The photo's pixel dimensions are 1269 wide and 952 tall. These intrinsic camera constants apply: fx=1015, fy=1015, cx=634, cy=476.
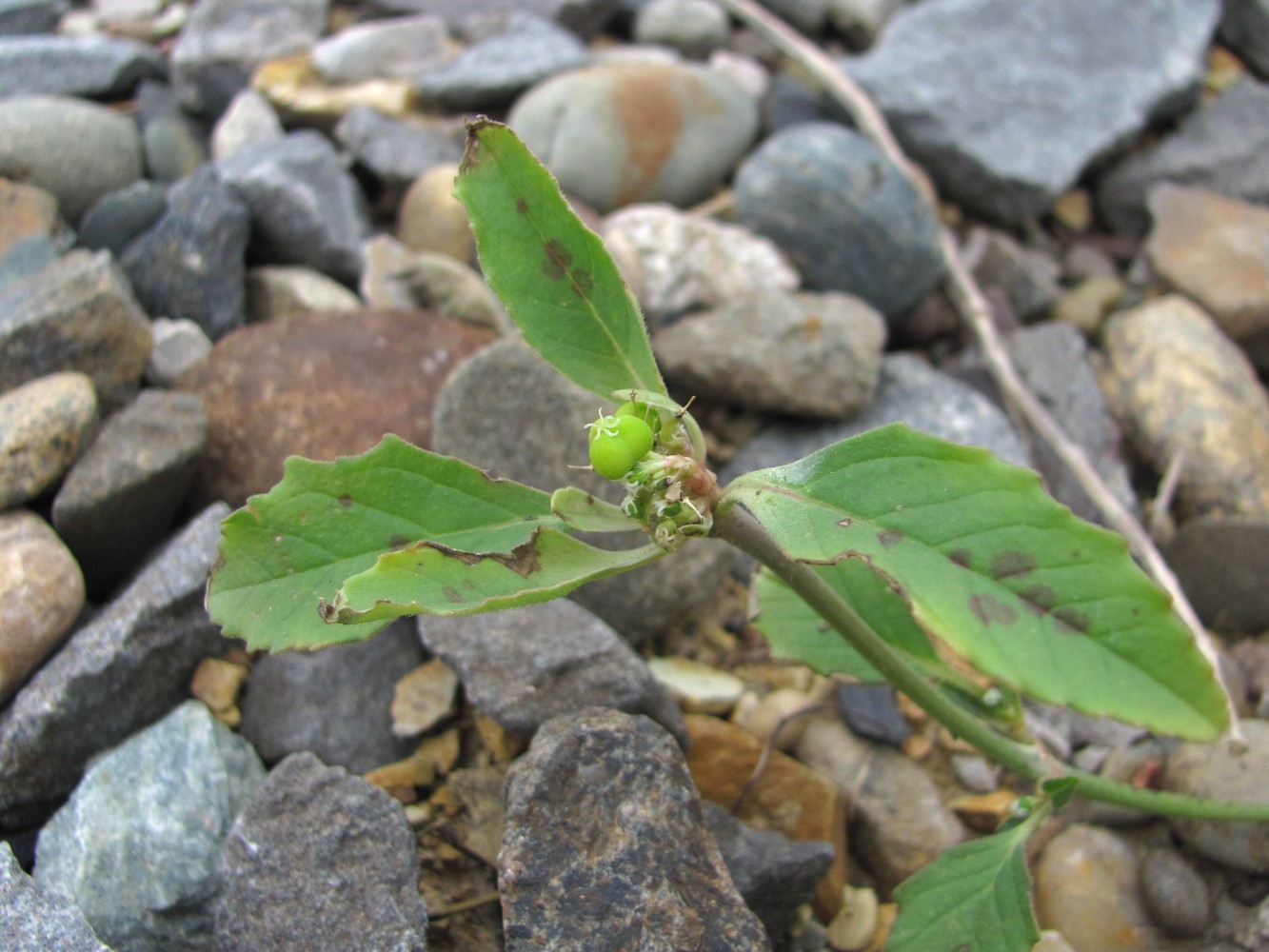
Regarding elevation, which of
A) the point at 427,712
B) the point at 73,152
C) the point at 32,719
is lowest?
the point at 427,712

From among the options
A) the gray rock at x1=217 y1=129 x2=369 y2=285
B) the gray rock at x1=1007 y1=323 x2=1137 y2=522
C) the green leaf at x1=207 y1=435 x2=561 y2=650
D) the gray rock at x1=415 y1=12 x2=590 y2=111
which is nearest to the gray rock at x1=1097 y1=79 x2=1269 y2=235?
the gray rock at x1=1007 y1=323 x2=1137 y2=522

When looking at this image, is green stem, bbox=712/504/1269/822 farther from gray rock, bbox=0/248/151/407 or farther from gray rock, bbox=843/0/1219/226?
gray rock, bbox=843/0/1219/226

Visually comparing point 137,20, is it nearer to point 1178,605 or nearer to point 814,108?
point 814,108

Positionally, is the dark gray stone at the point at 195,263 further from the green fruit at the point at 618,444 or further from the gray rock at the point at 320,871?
the green fruit at the point at 618,444

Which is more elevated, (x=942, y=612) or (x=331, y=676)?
(x=942, y=612)

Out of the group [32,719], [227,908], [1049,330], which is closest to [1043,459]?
[1049,330]
